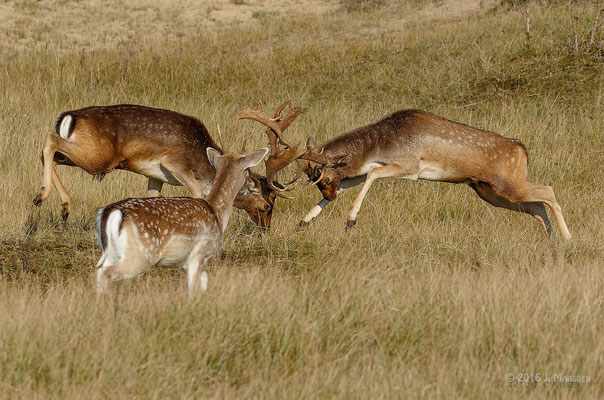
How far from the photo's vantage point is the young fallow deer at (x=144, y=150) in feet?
27.2

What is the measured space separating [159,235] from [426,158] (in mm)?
4017

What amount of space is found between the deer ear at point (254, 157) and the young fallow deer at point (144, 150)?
116 cm

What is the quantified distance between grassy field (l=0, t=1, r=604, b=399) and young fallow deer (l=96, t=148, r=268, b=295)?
0.71 ft

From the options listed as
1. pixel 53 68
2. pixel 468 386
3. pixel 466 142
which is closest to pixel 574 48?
pixel 466 142

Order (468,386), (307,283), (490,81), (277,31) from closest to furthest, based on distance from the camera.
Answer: (468,386), (307,283), (490,81), (277,31)

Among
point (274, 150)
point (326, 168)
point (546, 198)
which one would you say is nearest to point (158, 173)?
point (274, 150)

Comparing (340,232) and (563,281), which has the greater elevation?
(563,281)

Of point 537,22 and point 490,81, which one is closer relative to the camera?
point 490,81

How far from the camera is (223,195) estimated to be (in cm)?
756

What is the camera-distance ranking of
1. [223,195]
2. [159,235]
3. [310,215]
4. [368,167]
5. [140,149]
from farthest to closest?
[368,167], [310,215], [140,149], [223,195], [159,235]

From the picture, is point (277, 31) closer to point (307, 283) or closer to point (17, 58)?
point (17, 58)

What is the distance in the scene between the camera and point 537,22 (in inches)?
656

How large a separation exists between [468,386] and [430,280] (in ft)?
6.05

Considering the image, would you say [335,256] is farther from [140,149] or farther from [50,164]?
[50,164]
